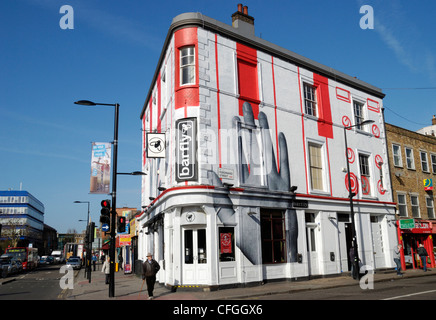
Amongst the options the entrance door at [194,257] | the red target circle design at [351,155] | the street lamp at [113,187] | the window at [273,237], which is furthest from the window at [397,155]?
the street lamp at [113,187]

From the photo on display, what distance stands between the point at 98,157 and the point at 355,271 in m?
14.3

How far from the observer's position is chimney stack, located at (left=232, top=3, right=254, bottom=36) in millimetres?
21127

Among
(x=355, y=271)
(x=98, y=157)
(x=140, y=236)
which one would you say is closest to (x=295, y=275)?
(x=355, y=271)

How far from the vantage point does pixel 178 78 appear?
1828 centimetres

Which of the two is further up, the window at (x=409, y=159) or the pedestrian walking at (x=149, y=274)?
the window at (x=409, y=159)

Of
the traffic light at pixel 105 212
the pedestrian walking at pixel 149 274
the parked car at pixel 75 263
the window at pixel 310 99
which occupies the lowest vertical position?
the parked car at pixel 75 263

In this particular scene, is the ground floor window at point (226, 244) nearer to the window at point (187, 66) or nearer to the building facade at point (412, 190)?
the window at point (187, 66)

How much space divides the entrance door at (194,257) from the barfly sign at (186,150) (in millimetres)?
2528

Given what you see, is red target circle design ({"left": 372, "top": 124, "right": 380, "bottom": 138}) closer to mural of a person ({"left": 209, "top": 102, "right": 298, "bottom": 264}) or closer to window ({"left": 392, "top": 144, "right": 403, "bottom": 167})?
window ({"left": 392, "top": 144, "right": 403, "bottom": 167})

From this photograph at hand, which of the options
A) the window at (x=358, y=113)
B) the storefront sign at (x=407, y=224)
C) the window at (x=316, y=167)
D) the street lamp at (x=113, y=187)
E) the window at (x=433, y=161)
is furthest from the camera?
the window at (x=433, y=161)

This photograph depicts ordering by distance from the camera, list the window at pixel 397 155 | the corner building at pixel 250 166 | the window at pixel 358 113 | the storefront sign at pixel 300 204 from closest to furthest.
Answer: the corner building at pixel 250 166
the storefront sign at pixel 300 204
the window at pixel 358 113
the window at pixel 397 155

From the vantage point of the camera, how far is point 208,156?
17266mm

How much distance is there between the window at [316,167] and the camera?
2173 centimetres

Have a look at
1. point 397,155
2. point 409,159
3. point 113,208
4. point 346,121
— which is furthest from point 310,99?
point 113,208
